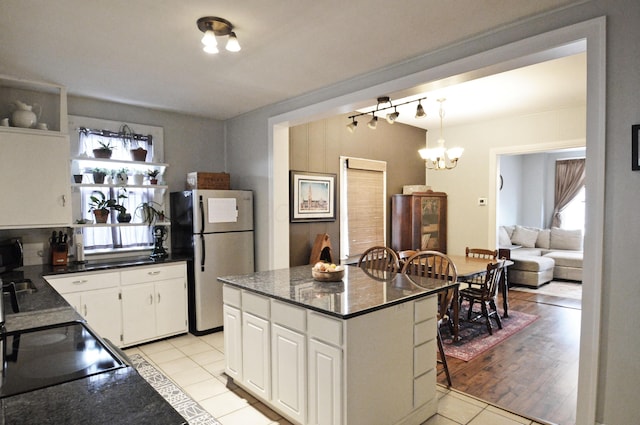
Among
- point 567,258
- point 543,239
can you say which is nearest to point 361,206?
point 567,258

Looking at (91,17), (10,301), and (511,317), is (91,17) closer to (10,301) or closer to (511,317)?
(10,301)

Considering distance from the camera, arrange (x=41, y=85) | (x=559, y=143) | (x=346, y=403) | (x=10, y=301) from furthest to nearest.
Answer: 1. (x=559, y=143)
2. (x=41, y=85)
3. (x=10, y=301)
4. (x=346, y=403)

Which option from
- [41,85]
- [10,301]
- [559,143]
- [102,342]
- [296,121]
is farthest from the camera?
[559,143]

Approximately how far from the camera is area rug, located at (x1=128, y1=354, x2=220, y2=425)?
248 cm

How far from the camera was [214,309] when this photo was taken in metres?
4.18

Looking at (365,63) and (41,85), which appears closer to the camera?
(365,63)

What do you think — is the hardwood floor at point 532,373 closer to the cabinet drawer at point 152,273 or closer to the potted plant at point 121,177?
the cabinet drawer at point 152,273

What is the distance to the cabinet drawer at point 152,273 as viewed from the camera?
366 centimetres

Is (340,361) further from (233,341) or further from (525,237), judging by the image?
(525,237)

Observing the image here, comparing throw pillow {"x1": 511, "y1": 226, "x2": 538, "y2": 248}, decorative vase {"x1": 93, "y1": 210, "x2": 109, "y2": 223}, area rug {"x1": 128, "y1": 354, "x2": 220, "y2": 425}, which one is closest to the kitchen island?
area rug {"x1": 128, "y1": 354, "x2": 220, "y2": 425}

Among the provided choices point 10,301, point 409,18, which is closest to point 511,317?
point 409,18

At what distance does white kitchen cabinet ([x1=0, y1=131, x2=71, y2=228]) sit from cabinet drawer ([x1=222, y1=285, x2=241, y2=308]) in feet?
5.73

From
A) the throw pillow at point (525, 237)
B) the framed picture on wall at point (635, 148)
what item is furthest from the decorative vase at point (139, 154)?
the throw pillow at point (525, 237)

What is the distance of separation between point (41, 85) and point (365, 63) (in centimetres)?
285
